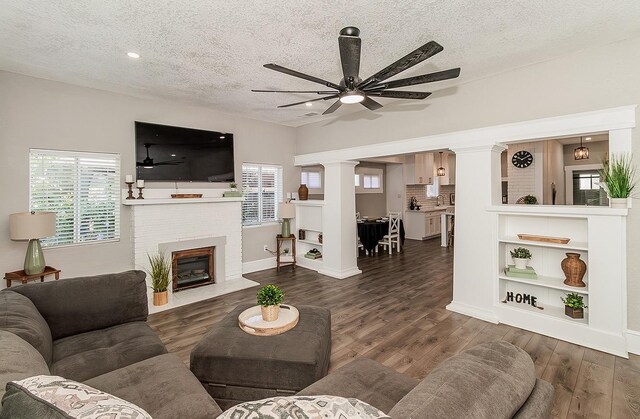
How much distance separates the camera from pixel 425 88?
3998mm

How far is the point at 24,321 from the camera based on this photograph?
1.75 m

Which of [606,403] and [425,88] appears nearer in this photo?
[606,403]

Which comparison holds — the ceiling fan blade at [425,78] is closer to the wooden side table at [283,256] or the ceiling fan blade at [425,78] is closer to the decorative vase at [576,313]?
the decorative vase at [576,313]

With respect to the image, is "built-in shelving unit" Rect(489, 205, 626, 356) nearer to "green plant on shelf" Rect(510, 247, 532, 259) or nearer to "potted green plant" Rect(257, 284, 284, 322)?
"green plant on shelf" Rect(510, 247, 532, 259)

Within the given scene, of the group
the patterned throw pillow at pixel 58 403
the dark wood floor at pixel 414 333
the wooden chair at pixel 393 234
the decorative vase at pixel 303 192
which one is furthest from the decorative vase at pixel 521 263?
the patterned throw pillow at pixel 58 403

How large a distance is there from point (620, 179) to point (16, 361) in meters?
4.41

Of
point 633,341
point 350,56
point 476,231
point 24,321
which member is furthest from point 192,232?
point 633,341

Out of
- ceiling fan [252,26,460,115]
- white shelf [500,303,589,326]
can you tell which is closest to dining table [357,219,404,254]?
white shelf [500,303,589,326]

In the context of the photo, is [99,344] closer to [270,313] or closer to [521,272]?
[270,313]

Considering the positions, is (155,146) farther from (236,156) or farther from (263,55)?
(263,55)

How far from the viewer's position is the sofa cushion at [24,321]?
165 cm

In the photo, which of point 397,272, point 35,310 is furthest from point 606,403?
point 35,310

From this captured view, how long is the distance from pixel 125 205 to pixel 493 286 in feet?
16.7

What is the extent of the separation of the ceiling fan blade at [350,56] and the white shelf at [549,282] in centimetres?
295
